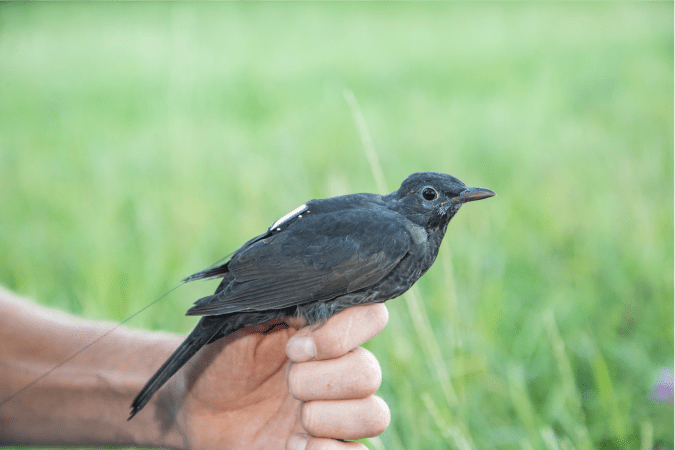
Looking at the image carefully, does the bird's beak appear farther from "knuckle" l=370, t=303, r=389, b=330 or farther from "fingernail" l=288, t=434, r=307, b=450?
"fingernail" l=288, t=434, r=307, b=450

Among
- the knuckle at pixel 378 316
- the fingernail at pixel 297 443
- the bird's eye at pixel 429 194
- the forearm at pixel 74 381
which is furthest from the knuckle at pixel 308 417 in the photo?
the bird's eye at pixel 429 194

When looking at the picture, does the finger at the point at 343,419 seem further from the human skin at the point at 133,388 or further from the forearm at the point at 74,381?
the forearm at the point at 74,381

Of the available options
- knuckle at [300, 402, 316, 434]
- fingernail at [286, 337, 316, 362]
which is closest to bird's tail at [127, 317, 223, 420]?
fingernail at [286, 337, 316, 362]

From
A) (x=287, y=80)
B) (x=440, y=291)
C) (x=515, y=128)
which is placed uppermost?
(x=287, y=80)

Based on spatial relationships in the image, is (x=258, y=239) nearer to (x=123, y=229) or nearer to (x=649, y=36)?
(x=123, y=229)

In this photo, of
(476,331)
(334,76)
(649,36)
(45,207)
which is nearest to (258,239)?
(476,331)

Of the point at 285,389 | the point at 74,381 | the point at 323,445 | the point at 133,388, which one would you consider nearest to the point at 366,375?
the point at 323,445
